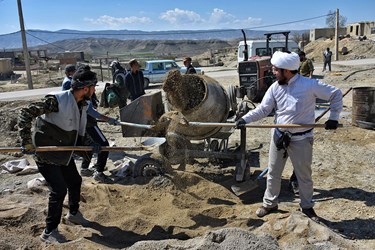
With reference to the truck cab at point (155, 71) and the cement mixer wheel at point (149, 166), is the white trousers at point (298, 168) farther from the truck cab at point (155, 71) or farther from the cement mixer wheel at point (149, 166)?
the truck cab at point (155, 71)

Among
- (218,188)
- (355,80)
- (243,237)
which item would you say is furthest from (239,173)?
(355,80)

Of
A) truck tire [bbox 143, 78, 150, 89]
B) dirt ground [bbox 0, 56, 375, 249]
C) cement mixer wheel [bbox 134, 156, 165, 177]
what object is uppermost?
truck tire [bbox 143, 78, 150, 89]

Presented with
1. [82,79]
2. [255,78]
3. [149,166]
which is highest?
[82,79]

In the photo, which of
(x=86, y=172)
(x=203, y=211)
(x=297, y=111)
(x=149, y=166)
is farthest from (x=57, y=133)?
(x=297, y=111)

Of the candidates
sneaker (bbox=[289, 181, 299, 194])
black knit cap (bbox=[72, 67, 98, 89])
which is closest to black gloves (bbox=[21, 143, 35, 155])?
black knit cap (bbox=[72, 67, 98, 89])

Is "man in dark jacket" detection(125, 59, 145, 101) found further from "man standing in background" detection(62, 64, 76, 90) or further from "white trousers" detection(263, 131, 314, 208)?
"white trousers" detection(263, 131, 314, 208)

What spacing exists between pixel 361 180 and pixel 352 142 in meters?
1.98

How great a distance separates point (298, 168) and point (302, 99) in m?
0.74

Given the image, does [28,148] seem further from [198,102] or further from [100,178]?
[198,102]

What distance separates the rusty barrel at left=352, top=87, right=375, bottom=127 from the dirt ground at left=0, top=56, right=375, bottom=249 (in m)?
1.45

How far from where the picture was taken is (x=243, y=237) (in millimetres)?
3289

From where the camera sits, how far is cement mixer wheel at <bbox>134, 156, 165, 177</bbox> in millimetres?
5648

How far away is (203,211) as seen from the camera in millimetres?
4629

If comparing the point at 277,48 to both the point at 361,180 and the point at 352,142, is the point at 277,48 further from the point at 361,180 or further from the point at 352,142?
the point at 361,180
